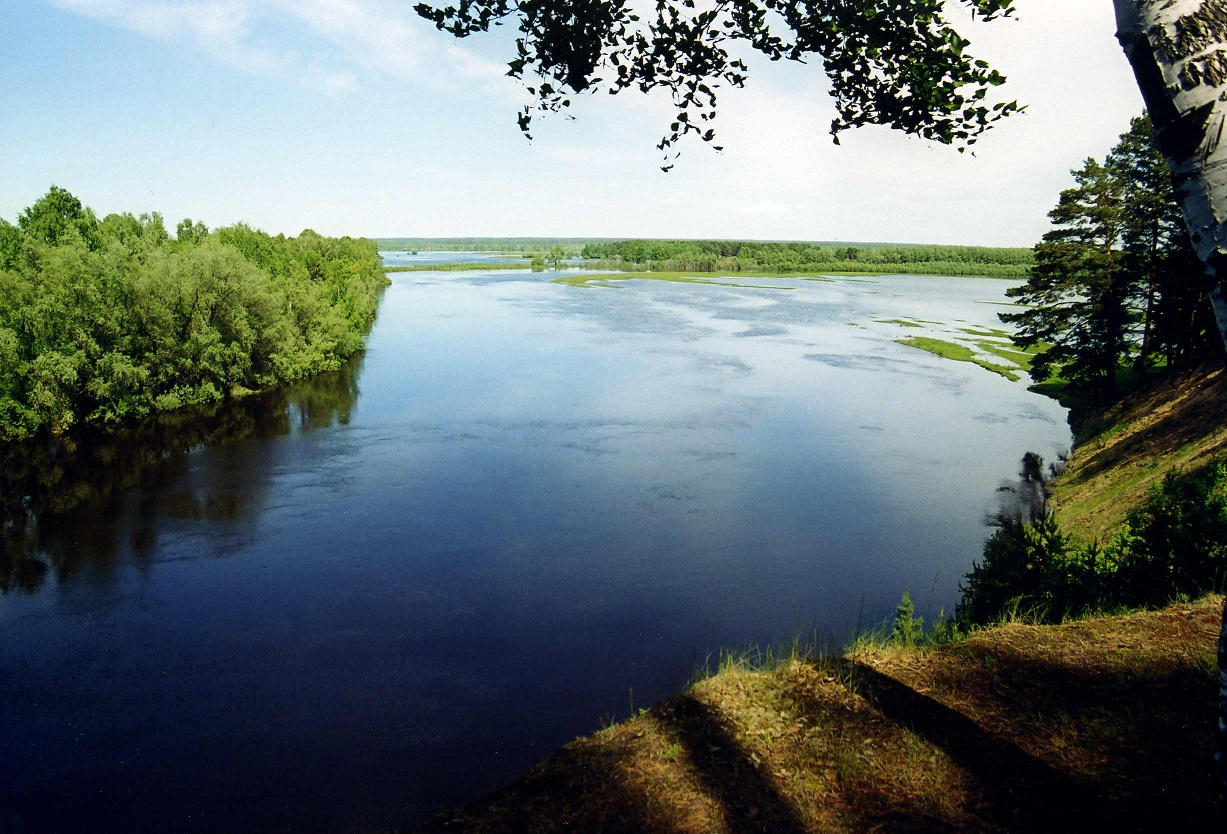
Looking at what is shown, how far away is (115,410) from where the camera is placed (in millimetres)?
30859

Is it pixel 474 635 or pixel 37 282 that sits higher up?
pixel 37 282

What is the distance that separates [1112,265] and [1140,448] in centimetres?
993

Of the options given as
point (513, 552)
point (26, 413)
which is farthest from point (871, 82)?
point (26, 413)

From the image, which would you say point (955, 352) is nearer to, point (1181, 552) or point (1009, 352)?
point (1009, 352)

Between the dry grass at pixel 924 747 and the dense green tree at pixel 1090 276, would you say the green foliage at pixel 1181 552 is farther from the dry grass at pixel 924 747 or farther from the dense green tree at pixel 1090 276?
the dense green tree at pixel 1090 276

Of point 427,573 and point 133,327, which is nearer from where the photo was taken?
point 427,573

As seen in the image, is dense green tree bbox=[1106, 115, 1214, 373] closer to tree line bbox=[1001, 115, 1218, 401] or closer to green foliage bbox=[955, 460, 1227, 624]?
tree line bbox=[1001, 115, 1218, 401]

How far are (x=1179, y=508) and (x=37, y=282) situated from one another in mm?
40038

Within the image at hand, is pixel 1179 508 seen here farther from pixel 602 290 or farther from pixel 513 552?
pixel 602 290

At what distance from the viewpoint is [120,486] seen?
22922mm

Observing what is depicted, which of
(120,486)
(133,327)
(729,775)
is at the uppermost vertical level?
(133,327)

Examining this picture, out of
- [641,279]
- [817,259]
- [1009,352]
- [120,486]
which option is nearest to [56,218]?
[120,486]

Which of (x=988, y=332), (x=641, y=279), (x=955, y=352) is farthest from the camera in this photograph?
(x=641, y=279)

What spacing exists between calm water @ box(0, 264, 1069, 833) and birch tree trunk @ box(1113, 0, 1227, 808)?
10.2 m
